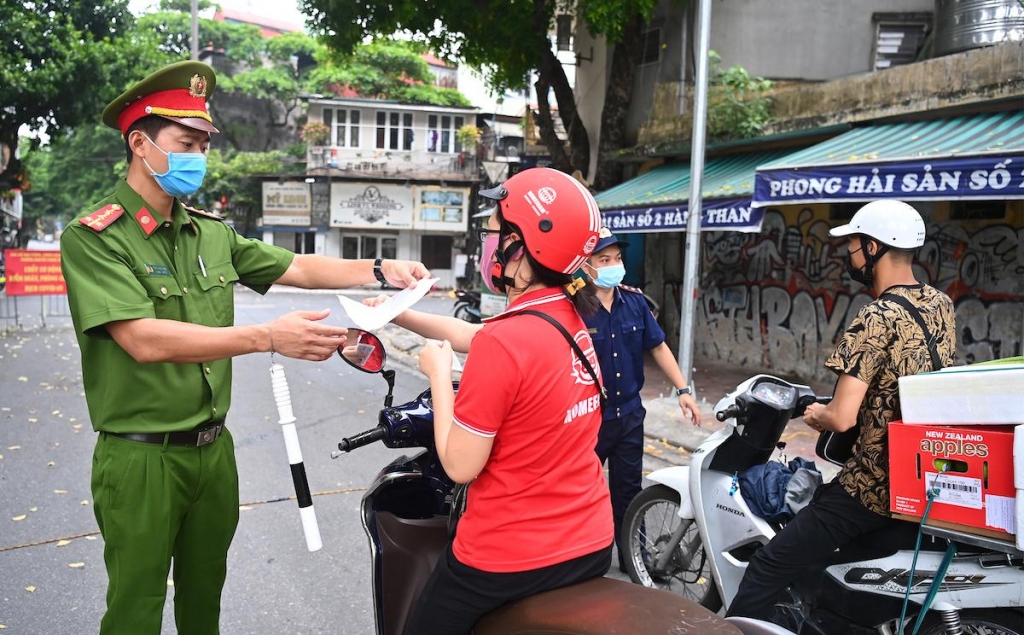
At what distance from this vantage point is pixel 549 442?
1.89 m

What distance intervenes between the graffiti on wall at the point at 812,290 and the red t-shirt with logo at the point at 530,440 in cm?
669

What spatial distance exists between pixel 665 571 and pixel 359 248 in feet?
107

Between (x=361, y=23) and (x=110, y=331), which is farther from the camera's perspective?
(x=361, y=23)

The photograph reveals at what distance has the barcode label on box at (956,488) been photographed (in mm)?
2365

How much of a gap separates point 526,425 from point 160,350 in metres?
1.03

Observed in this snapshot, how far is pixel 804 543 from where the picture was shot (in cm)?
293

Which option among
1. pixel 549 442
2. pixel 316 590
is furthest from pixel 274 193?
pixel 549 442

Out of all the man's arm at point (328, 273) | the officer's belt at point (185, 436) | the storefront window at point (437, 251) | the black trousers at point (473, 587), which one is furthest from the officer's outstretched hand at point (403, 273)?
the storefront window at point (437, 251)

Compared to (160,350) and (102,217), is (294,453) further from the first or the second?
(102,217)

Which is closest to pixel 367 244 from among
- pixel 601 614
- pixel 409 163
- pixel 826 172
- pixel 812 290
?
pixel 409 163

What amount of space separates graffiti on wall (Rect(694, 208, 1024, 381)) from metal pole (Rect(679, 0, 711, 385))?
248 cm

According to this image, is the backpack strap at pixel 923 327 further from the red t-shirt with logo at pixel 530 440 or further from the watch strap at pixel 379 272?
the watch strap at pixel 379 272

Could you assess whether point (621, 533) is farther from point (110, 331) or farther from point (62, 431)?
point (62, 431)

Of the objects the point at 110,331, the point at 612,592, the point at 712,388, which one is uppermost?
the point at 110,331
